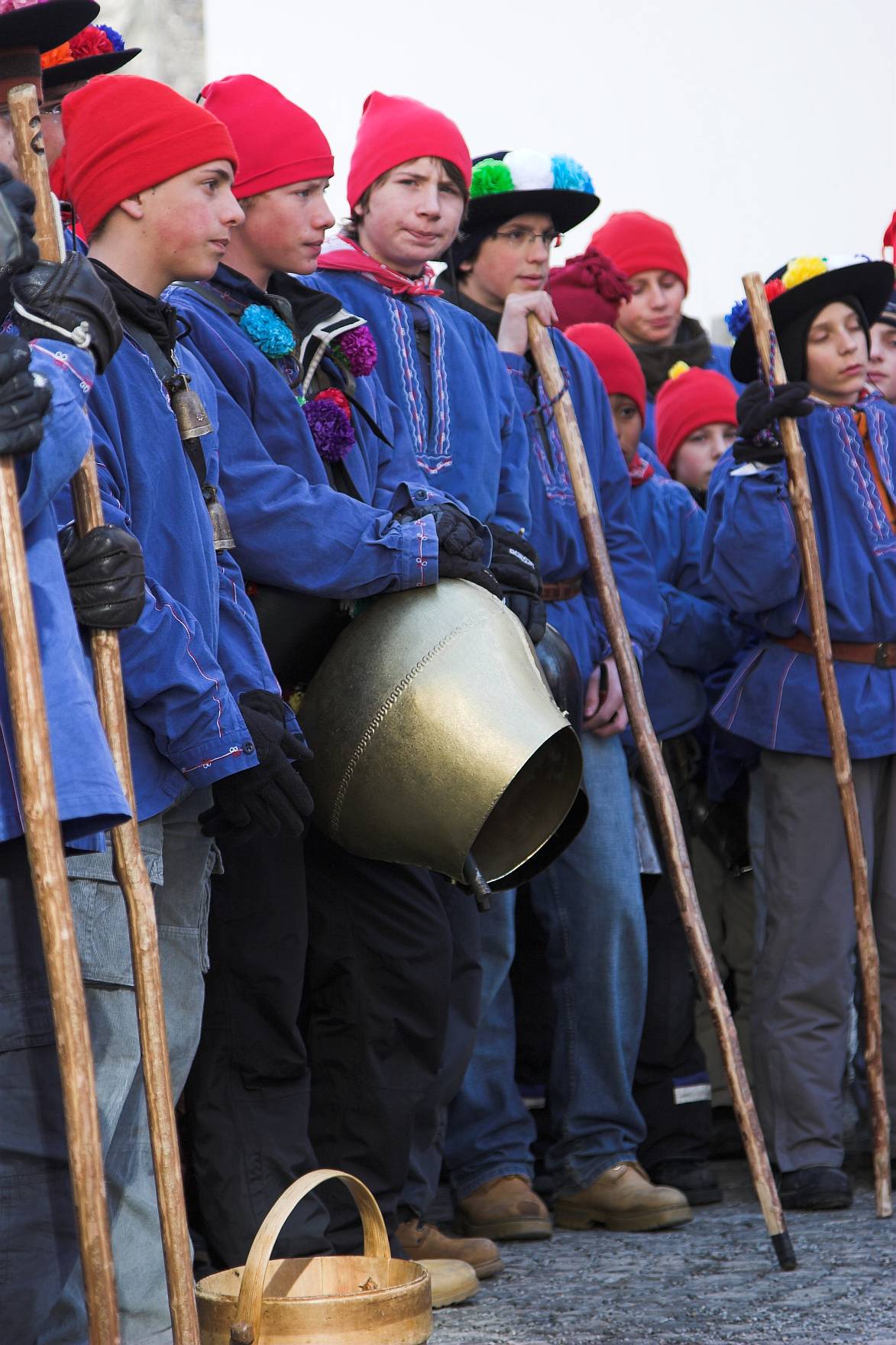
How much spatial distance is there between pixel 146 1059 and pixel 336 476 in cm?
148

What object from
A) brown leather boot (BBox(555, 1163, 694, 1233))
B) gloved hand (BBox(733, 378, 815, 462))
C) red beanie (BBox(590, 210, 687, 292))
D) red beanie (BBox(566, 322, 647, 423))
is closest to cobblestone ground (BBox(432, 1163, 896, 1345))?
brown leather boot (BBox(555, 1163, 694, 1233))

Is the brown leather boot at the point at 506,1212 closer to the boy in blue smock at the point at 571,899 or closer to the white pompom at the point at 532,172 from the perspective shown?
the boy in blue smock at the point at 571,899

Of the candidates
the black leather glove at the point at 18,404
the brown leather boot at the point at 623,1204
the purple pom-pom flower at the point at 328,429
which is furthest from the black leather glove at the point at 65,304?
the brown leather boot at the point at 623,1204

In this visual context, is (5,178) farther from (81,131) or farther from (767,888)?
(767,888)

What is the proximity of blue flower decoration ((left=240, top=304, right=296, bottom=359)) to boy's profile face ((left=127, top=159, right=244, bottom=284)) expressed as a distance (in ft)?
1.25

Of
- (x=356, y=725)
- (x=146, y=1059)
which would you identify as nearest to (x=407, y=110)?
(x=356, y=725)

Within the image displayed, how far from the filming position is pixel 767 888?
5.04 meters

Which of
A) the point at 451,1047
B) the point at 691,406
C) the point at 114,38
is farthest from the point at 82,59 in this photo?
the point at 691,406

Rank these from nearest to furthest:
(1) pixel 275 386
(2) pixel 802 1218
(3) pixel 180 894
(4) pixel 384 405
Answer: (3) pixel 180 894
(1) pixel 275 386
(4) pixel 384 405
(2) pixel 802 1218

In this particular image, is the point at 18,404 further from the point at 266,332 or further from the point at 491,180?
the point at 491,180

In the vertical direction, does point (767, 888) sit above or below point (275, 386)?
below

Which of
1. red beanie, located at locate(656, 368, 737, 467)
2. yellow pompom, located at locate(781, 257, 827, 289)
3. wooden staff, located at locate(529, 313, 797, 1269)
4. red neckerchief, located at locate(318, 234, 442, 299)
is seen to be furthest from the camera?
red beanie, located at locate(656, 368, 737, 467)

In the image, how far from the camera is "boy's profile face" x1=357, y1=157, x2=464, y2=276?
14.1 ft

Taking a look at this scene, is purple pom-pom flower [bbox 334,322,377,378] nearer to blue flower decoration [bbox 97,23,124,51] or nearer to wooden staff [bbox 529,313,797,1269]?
blue flower decoration [bbox 97,23,124,51]
